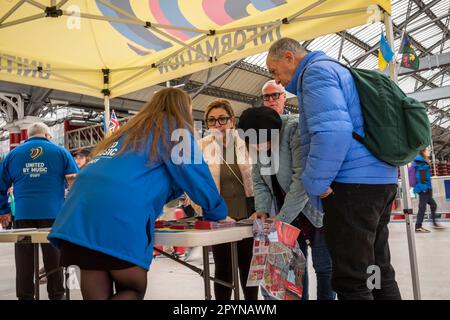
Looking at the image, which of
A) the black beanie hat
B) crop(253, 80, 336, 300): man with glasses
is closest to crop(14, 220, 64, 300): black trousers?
crop(253, 80, 336, 300): man with glasses

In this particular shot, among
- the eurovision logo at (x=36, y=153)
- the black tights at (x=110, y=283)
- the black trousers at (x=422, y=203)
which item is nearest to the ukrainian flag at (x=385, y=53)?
the black tights at (x=110, y=283)

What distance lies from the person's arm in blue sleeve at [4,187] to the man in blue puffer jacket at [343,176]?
207 centimetres

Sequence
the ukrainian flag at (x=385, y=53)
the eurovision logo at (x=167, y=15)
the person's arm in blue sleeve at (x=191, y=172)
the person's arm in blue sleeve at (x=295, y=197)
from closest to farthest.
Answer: the person's arm in blue sleeve at (x=191, y=172)
the person's arm in blue sleeve at (x=295, y=197)
the ukrainian flag at (x=385, y=53)
the eurovision logo at (x=167, y=15)

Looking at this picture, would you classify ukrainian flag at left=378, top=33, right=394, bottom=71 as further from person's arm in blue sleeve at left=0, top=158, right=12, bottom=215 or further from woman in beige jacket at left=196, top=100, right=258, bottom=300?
person's arm in blue sleeve at left=0, top=158, right=12, bottom=215

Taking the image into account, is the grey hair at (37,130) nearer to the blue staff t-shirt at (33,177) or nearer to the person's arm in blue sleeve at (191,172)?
the blue staff t-shirt at (33,177)

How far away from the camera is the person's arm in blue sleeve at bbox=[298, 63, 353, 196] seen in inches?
51.5

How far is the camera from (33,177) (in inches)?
104

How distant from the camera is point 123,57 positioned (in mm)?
3713

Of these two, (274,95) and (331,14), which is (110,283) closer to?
(274,95)

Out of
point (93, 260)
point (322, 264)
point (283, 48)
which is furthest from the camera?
point (322, 264)

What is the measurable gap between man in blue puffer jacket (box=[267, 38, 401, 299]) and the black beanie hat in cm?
26

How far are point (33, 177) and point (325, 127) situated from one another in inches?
83.1

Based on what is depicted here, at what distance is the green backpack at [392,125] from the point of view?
1.35 metres

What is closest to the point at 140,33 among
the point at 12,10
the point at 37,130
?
the point at 12,10
